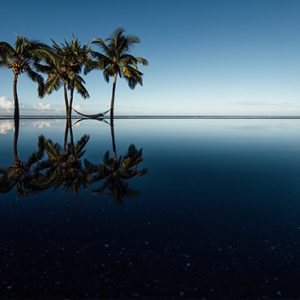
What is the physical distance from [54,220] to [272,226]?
4.50 meters

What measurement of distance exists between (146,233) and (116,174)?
4.23 metres

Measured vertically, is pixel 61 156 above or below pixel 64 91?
below

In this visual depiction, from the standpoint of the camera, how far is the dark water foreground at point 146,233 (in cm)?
301

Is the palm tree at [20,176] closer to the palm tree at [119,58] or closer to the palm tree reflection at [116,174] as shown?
the palm tree reflection at [116,174]

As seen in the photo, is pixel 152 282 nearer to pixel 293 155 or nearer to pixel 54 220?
pixel 54 220

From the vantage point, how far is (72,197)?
617 centimetres

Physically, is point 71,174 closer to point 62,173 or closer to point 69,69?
point 62,173

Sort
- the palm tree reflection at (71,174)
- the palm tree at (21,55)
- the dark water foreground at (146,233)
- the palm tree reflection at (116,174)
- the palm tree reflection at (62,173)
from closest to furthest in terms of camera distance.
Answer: the dark water foreground at (146,233), the palm tree reflection at (116,174), the palm tree reflection at (71,174), the palm tree reflection at (62,173), the palm tree at (21,55)

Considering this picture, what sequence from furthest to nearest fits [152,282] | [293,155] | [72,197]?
[293,155] < [72,197] < [152,282]

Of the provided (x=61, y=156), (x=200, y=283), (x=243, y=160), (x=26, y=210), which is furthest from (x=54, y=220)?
(x=243, y=160)

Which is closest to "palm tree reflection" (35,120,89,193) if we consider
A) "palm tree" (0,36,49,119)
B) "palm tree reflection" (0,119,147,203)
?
"palm tree reflection" (0,119,147,203)

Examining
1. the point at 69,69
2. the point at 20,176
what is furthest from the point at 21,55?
the point at 20,176

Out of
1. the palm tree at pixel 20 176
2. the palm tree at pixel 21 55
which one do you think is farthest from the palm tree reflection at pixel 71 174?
the palm tree at pixel 21 55

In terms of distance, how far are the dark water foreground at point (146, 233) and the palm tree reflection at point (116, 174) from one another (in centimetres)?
6
